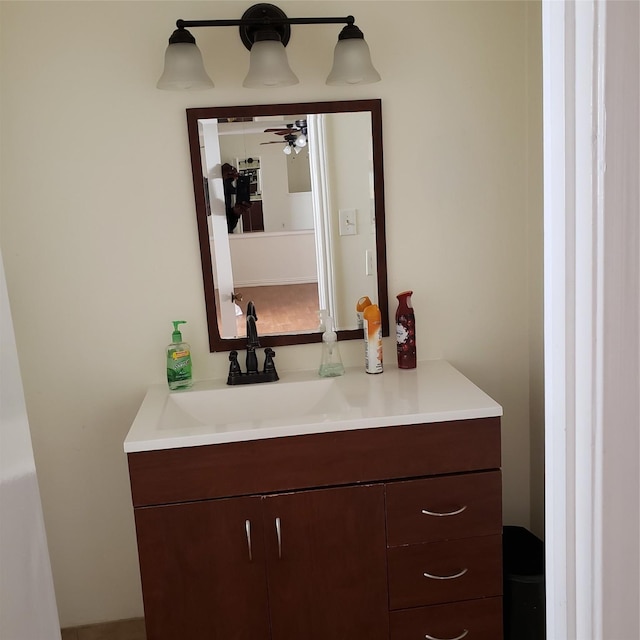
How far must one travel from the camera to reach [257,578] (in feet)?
6.06

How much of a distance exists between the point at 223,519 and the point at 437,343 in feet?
3.11

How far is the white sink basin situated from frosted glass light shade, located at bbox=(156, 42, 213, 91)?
0.90 m

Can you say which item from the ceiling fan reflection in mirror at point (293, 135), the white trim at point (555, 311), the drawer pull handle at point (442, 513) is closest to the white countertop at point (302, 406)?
the drawer pull handle at point (442, 513)

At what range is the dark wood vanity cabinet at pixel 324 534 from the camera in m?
1.78

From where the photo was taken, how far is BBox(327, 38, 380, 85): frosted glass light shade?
1964 millimetres

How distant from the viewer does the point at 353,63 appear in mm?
1963

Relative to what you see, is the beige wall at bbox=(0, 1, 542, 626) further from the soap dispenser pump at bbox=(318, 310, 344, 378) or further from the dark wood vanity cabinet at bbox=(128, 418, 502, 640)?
the dark wood vanity cabinet at bbox=(128, 418, 502, 640)

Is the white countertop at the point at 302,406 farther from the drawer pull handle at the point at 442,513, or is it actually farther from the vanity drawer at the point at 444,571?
the vanity drawer at the point at 444,571

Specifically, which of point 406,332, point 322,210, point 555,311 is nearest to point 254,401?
point 406,332

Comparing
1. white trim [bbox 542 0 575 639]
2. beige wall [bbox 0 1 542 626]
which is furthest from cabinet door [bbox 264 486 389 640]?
white trim [bbox 542 0 575 639]

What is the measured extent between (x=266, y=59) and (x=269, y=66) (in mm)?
22

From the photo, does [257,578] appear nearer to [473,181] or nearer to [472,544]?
[472,544]

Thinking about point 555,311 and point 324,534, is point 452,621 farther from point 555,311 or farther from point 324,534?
point 555,311

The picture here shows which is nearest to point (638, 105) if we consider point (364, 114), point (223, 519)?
point (223, 519)
